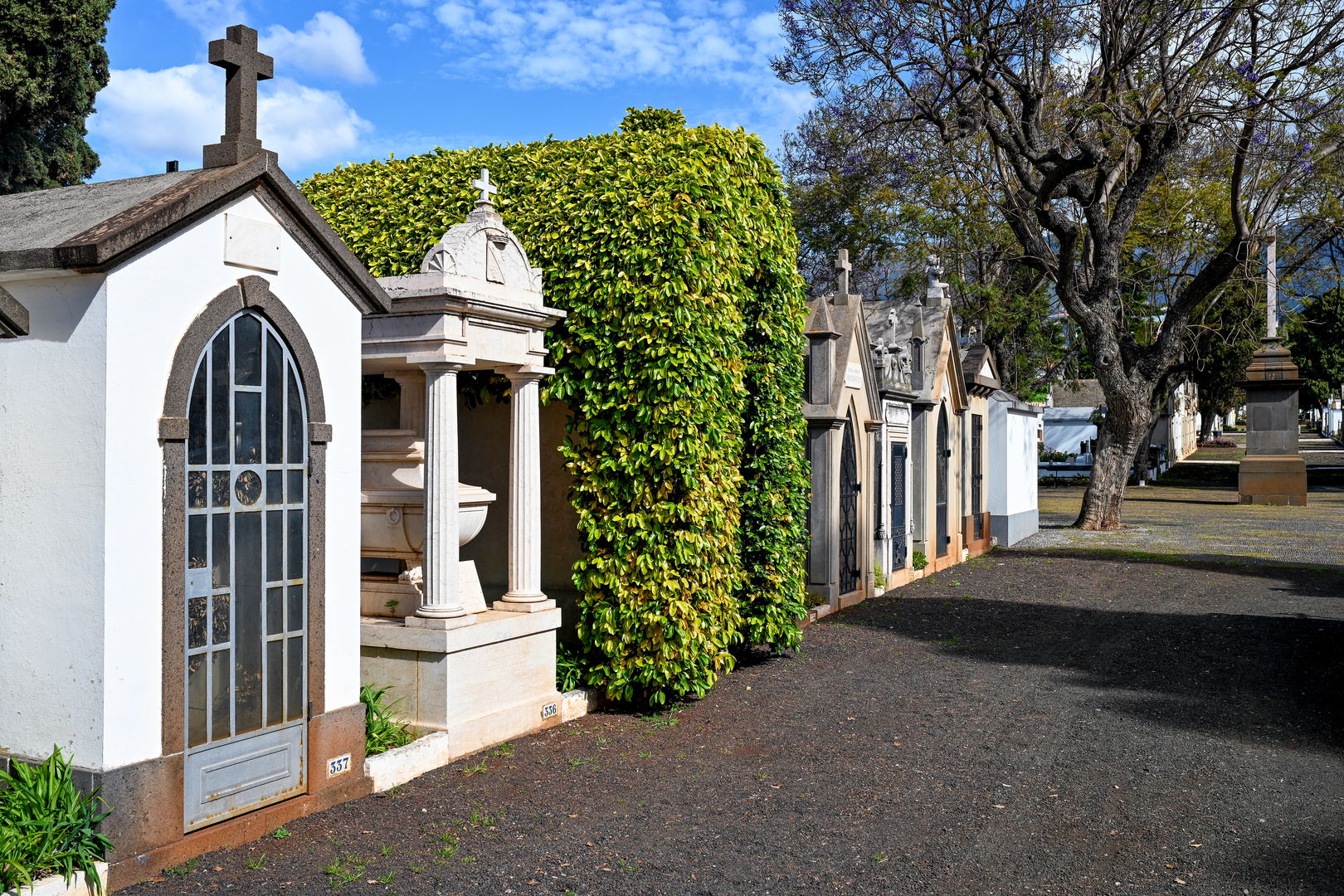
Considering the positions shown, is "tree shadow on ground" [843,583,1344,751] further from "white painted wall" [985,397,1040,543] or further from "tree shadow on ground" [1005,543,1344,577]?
"white painted wall" [985,397,1040,543]

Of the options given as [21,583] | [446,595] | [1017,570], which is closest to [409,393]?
[446,595]

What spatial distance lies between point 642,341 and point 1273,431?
29106 millimetres

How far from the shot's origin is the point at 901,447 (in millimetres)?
15383

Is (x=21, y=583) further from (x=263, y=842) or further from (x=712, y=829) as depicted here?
(x=712, y=829)

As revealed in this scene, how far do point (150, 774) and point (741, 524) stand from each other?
5690 mm

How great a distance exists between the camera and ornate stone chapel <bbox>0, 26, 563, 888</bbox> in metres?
4.32

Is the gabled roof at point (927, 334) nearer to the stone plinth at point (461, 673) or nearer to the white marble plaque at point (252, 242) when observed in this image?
the stone plinth at point (461, 673)

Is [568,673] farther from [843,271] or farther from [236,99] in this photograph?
[843,271]

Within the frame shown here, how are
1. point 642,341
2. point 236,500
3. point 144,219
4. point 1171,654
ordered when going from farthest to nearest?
1. point 1171,654
2. point 642,341
3. point 236,500
4. point 144,219

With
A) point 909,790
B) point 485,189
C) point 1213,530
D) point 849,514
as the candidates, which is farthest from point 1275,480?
point 485,189

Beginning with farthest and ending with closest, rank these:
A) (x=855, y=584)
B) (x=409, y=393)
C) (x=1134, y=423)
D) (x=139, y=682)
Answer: (x=1134, y=423) < (x=855, y=584) < (x=409, y=393) < (x=139, y=682)

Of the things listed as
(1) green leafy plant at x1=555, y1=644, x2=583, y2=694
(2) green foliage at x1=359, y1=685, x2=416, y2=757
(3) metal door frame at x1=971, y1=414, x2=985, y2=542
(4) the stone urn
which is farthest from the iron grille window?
(3) metal door frame at x1=971, y1=414, x2=985, y2=542

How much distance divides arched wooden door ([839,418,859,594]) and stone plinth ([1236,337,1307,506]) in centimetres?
2187

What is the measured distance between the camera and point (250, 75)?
200 inches
